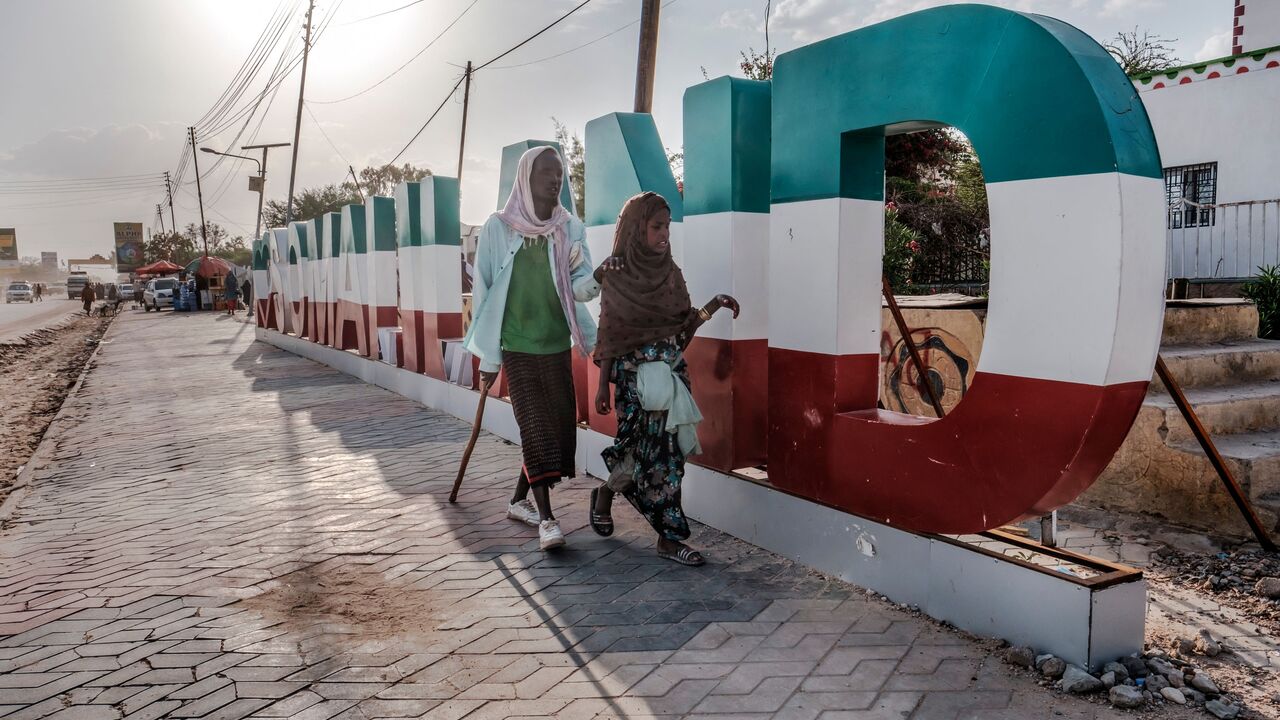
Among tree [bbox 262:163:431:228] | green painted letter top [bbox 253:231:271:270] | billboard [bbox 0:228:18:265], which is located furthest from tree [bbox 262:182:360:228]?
billboard [bbox 0:228:18:265]

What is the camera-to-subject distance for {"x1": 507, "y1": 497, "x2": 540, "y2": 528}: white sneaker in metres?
4.96

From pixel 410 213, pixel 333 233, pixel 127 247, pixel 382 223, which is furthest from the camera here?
pixel 127 247

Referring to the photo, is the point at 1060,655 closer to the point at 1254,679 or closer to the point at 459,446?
the point at 1254,679

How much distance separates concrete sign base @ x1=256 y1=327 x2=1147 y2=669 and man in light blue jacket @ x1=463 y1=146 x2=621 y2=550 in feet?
3.15

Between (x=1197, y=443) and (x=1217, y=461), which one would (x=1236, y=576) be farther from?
(x=1197, y=443)

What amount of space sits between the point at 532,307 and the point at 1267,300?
8.12 meters

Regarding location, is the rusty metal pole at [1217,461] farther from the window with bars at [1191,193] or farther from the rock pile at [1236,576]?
the window with bars at [1191,193]

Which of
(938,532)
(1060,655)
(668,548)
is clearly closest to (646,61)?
(668,548)

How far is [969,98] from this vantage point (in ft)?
11.2

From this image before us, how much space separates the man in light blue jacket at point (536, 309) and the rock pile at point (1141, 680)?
99.1 inches

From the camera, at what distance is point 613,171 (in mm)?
5875

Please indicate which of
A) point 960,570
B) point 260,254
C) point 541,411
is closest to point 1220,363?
point 960,570

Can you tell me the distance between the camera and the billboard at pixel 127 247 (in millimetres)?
80938

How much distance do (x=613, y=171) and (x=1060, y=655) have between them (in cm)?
409
